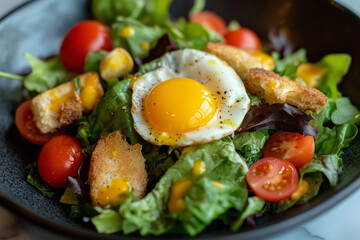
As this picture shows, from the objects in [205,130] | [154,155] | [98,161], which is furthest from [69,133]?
[205,130]

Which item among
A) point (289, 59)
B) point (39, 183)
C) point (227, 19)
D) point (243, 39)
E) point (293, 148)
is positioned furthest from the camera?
point (227, 19)

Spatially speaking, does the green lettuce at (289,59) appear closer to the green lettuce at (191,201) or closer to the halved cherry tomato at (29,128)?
the green lettuce at (191,201)

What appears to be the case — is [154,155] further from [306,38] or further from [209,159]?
[306,38]

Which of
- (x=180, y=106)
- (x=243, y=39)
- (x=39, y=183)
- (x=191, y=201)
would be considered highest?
(x=180, y=106)

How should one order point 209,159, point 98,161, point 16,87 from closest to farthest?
point 209,159
point 98,161
point 16,87

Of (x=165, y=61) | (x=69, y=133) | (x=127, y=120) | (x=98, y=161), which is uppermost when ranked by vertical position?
(x=165, y=61)

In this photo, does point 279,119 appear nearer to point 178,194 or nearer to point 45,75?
point 178,194

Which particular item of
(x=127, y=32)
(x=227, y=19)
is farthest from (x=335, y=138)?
(x=227, y=19)
